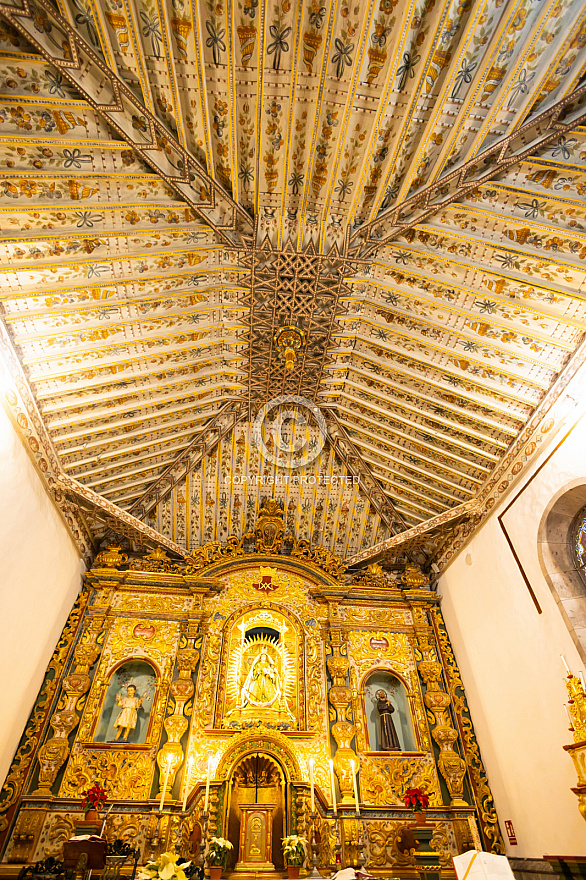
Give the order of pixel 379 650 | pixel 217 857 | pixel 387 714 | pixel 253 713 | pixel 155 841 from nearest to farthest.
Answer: pixel 217 857, pixel 155 841, pixel 253 713, pixel 387 714, pixel 379 650

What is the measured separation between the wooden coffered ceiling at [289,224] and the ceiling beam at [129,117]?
28 mm

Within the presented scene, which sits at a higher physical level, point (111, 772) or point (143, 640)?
point (143, 640)

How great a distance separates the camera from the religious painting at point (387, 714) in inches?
342

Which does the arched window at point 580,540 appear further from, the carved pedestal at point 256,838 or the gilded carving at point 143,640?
the gilded carving at point 143,640

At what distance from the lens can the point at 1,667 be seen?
6941 mm

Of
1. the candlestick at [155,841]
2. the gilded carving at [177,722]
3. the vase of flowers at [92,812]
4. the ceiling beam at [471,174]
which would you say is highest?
the ceiling beam at [471,174]

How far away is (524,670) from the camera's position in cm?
727

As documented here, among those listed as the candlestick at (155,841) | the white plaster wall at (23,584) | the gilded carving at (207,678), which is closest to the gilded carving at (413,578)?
the gilded carving at (207,678)

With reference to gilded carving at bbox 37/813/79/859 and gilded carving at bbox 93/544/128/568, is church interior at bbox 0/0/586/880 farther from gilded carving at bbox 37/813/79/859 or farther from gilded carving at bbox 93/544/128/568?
gilded carving at bbox 93/544/128/568

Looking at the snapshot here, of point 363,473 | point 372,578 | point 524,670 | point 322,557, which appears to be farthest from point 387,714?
point 363,473

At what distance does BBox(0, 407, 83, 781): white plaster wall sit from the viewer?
6867 mm

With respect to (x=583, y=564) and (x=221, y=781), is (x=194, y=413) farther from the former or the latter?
(x=583, y=564)

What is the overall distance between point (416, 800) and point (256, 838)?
2458 millimetres

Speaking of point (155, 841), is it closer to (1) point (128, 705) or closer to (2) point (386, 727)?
(1) point (128, 705)
